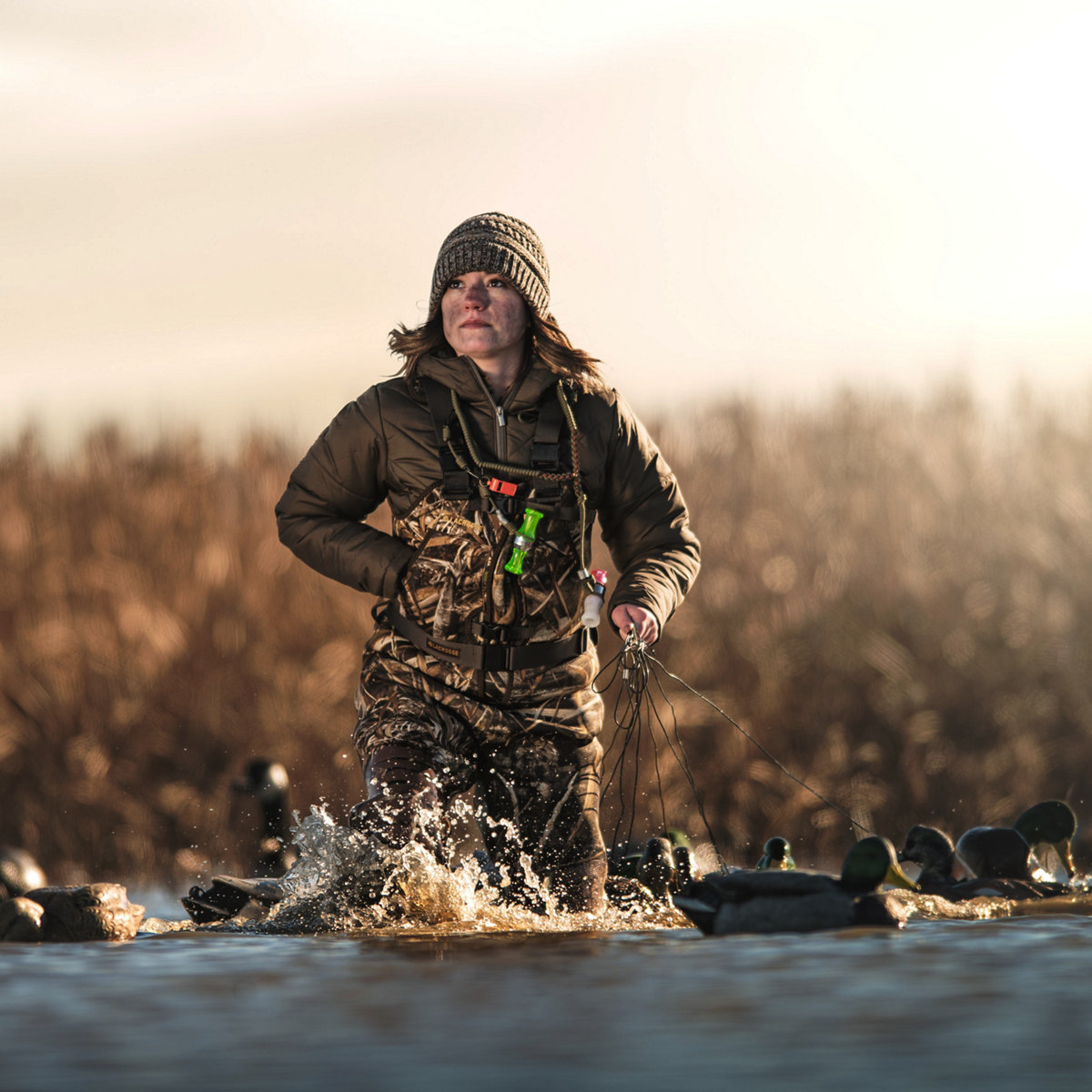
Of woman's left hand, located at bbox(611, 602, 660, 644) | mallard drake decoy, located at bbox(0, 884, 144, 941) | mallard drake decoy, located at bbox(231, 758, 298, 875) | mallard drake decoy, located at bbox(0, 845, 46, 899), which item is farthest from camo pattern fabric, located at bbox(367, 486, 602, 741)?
mallard drake decoy, located at bbox(231, 758, 298, 875)

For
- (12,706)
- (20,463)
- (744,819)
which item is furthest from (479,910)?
(20,463)

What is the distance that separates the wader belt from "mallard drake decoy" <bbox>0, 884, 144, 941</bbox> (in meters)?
1.17

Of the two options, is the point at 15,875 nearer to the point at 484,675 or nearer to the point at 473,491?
the point at 484,675

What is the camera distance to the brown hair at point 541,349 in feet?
16.4

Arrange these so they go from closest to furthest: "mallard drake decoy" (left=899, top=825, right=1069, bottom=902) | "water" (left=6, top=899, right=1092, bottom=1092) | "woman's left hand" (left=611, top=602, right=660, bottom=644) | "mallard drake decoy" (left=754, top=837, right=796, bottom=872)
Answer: "water" (left=6, top=899, right=1092, bottom=1092)
"woman's left hand" (left=611, top=602, right=660, bottom=644)
"mallard drake decoy" (left=899, top=825, right=1069, bottom=902)
"mallard drake decoy" (left=754, top=837, right=796, bottom=872)

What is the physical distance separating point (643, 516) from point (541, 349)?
63 cm

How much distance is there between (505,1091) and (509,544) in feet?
7.08

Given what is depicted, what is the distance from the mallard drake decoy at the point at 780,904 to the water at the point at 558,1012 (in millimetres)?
84

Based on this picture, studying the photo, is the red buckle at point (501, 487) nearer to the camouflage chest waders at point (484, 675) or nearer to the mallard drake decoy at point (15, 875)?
the camouflage chest waders at point (484, 675)

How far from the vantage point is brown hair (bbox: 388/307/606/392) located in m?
4.99

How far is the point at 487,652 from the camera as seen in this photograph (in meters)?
4.82

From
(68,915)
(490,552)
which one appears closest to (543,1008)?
(490,552)

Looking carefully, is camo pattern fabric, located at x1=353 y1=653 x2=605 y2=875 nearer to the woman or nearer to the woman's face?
the woman

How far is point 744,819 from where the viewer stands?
8.86 meters
